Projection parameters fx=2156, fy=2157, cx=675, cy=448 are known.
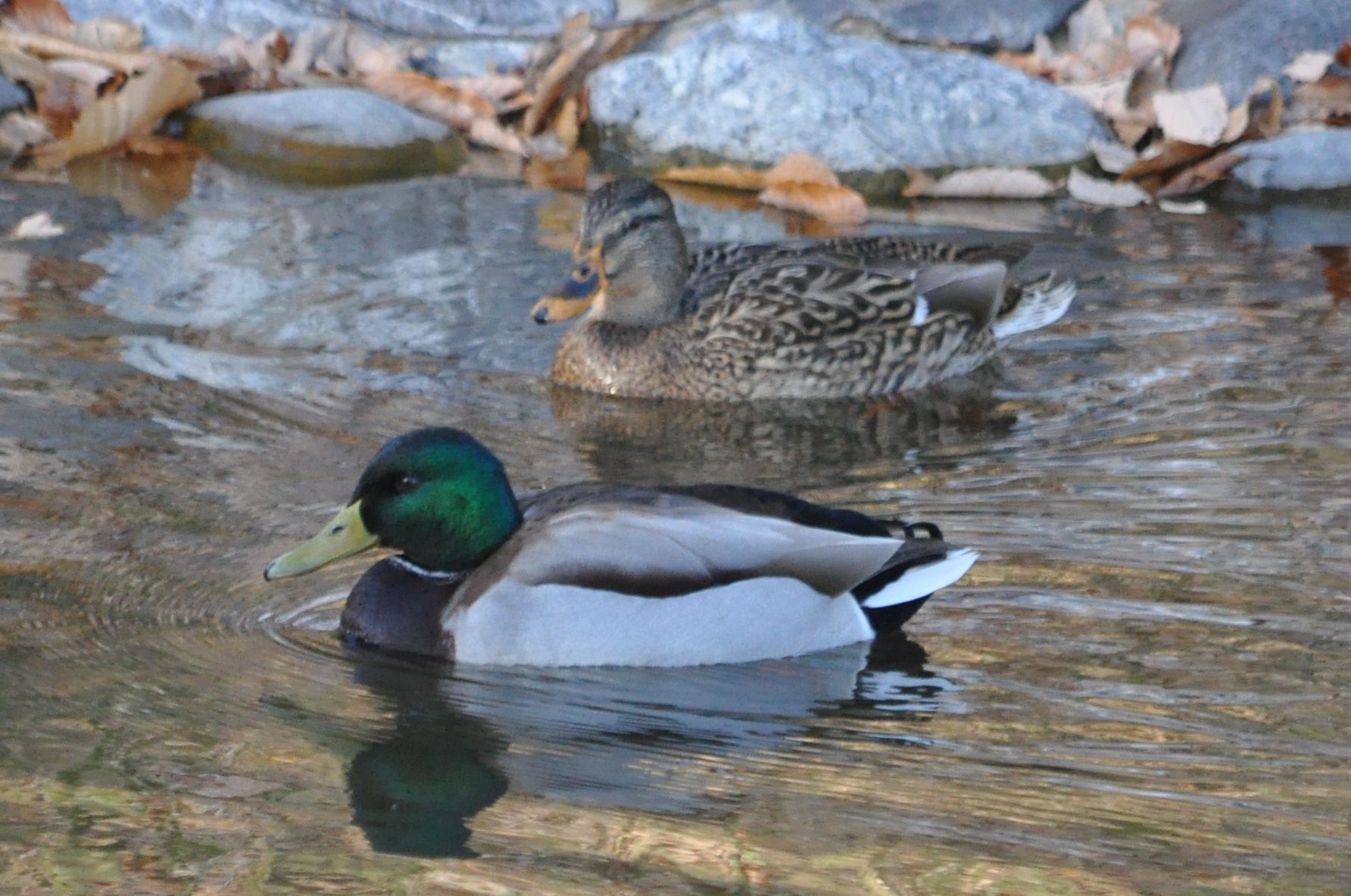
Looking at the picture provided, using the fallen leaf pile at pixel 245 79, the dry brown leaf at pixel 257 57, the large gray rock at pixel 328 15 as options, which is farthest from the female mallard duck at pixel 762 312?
the large gray rock at pixel 328 15

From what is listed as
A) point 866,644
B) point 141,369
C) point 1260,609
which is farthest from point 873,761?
point 141,369

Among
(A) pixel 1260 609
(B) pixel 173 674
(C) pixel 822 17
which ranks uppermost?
(C) pixel 822 17

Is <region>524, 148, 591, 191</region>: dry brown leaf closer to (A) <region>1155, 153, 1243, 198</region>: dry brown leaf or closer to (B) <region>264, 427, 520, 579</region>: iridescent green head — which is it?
(A) <region>1155, 153, 1243, 198</region>: dry brown leaf

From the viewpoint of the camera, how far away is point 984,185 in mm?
10789

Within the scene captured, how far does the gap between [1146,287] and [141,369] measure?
→ 13.3ft

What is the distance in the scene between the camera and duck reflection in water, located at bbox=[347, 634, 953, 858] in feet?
14.0

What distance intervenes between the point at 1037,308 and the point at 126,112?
5100mm

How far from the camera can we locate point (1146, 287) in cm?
887

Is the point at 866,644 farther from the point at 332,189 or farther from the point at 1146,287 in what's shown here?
the point at 332,189

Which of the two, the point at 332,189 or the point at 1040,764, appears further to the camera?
the point at 332,189

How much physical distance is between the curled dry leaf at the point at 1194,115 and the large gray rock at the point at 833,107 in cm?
37

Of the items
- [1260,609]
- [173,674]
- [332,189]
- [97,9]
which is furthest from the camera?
[97,9]

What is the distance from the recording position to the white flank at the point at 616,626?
5082 millimetres

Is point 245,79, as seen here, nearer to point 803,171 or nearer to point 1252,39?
point 803,171
